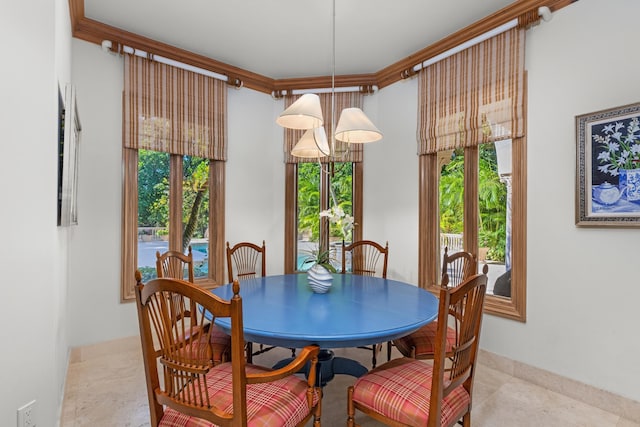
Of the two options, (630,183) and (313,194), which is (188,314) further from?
(630,183)

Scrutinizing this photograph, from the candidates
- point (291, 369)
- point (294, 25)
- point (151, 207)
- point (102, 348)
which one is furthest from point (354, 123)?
point (102, 348)

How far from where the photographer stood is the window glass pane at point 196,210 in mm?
3461

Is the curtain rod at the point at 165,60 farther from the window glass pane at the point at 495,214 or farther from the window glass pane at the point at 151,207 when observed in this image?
the window glass pane at the point at 495,214

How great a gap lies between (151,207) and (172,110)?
957mm

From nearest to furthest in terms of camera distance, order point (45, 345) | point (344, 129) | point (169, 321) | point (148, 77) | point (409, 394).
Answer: point (169, 321)
point (409, 394)
point (45, 345)
point (344, 129)
point (148, 77)

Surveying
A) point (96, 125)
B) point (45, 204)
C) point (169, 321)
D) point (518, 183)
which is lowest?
point (169, 321)

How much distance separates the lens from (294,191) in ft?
13.2

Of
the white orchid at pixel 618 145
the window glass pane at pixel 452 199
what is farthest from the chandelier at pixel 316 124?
the white orchid at pixel 618 145

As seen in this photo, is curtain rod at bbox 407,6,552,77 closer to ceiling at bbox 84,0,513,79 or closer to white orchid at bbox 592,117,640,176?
ceiling at bbox 84,0,513,79

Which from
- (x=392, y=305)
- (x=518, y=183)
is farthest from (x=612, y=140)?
(x=392, y=305)

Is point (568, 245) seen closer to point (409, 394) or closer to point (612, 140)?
point (612, 140)

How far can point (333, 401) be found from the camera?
85.8 inches

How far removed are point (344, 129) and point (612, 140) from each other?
1.68m

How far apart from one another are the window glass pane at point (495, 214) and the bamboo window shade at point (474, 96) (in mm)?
183
